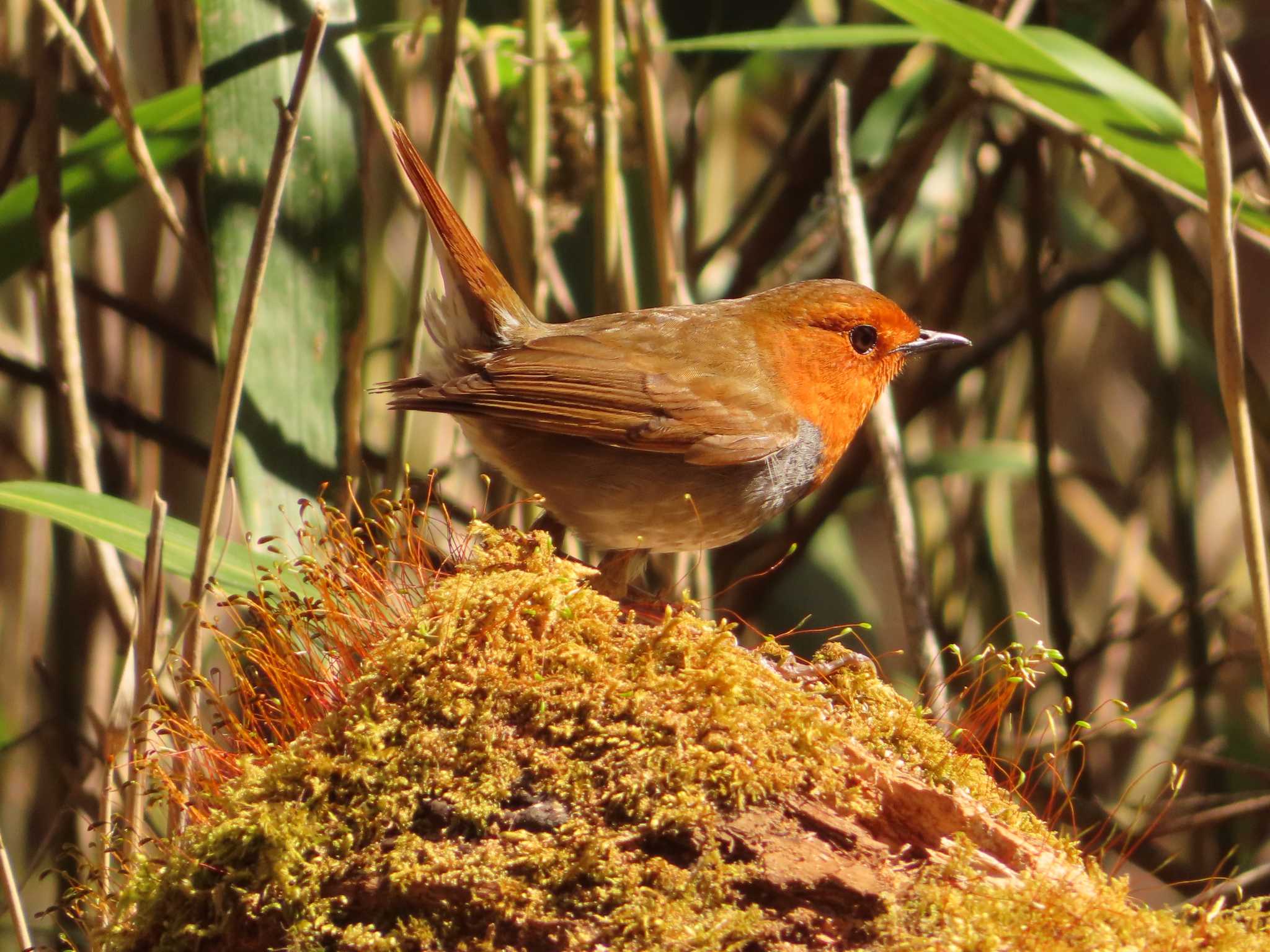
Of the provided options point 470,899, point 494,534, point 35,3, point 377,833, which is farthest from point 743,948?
point 35,3

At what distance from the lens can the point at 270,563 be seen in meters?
2.10

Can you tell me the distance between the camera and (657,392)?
2.63 m

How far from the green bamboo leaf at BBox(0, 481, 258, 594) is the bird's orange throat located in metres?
1.28

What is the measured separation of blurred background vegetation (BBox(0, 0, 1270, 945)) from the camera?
2.40 meters

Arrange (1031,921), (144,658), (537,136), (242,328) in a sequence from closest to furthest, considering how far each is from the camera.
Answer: (1031,921), (242,328), (144,658), (537,136)

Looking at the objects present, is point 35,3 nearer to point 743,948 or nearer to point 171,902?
point 171,902

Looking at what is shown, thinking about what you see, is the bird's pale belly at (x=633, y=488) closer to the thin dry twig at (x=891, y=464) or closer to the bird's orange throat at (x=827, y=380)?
the bird's orange throat at (x=827, y=380)

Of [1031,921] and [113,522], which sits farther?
[113,522]

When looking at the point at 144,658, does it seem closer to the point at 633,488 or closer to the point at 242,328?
the point at 242,328

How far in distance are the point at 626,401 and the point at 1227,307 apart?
46.3 inches

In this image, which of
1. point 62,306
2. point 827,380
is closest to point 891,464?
point 827,380

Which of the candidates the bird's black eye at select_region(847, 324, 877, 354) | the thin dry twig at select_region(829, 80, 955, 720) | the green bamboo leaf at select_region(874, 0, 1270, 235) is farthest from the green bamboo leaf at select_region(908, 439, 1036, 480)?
the green bamboo leaf at select_region(874, 0, 1270, 235)

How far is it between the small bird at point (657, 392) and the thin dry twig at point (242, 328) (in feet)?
2.02

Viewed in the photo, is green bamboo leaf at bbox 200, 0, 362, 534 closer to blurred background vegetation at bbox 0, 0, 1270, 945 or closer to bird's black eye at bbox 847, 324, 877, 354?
blurred background vegetation at bbox 0, 0, 1270, 945
